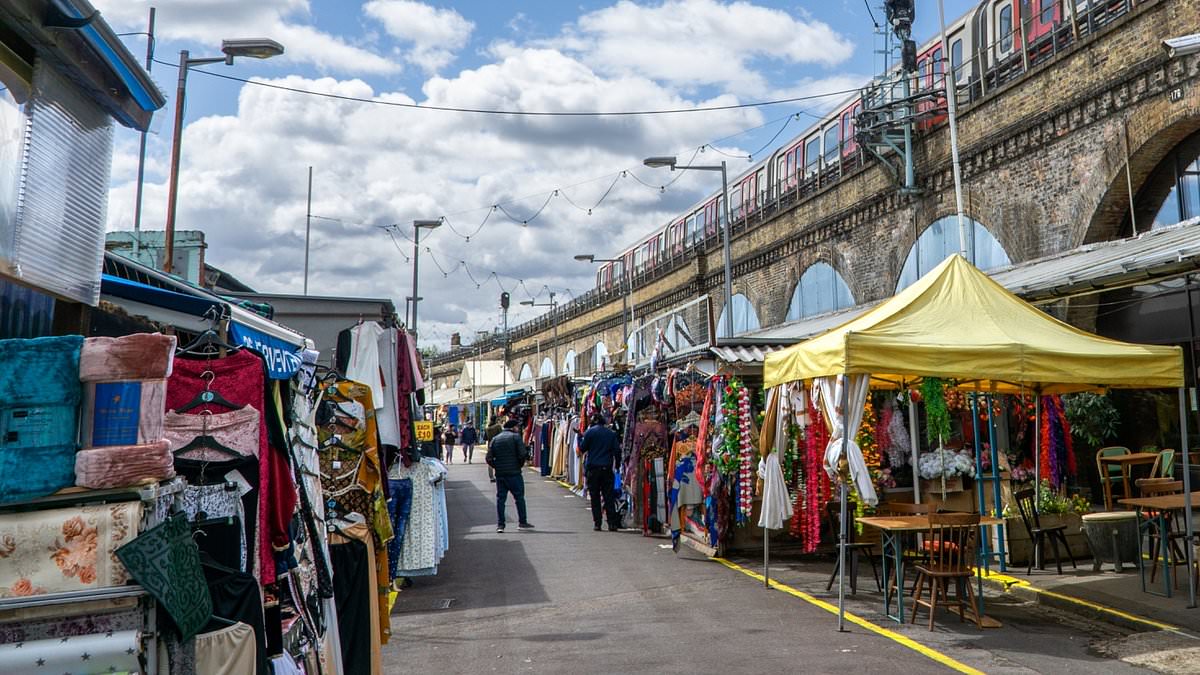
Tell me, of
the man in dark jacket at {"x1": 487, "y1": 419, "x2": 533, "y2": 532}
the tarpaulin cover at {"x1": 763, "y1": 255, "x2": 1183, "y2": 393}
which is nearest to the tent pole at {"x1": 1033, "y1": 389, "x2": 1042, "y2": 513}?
the tarpaulin cover at {"x1": 763, "y1": 255, "x2": 1183, "y2": 393}

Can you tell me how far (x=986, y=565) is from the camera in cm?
993

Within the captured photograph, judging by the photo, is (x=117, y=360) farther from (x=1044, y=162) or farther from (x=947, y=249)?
(x=947, y=249)

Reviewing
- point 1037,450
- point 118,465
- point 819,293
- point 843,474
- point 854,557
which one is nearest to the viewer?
point 118,465

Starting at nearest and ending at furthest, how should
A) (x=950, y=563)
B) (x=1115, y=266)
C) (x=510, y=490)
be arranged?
1. (x=950, y=563)
2. (x=1115, y=266)
3. (x=510, y=490)

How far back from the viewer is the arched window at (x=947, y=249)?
59.6ft

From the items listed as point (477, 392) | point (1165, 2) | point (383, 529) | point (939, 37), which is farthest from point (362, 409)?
point (477, 392)

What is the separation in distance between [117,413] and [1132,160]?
14964 mm

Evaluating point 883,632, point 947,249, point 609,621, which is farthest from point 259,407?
point 947,249

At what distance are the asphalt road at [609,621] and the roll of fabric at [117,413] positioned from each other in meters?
4.04

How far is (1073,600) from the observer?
28.0 ft

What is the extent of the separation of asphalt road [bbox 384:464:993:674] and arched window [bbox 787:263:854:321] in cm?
1343

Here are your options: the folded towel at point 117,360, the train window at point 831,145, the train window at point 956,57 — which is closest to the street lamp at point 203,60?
the folded towel at point 117,360

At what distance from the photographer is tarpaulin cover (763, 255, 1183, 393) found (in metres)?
7.69

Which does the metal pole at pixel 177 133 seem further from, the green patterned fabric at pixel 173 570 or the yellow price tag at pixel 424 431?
the green patterned fabric at pixel 173 570
